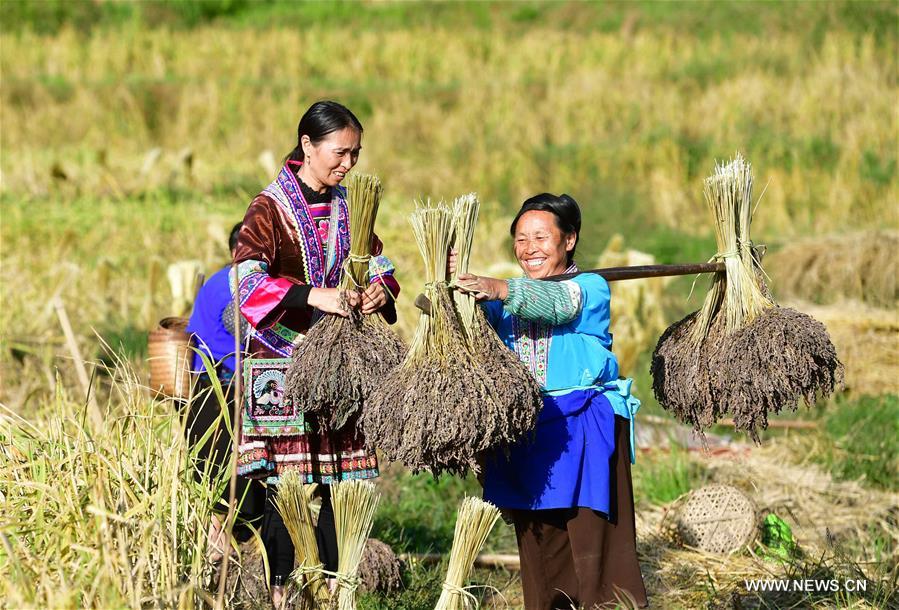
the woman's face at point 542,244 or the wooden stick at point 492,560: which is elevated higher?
the woman's face at point 542,244

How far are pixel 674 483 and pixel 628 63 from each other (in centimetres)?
1245

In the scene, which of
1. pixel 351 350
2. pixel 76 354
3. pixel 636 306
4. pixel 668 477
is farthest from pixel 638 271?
pixel 636 306

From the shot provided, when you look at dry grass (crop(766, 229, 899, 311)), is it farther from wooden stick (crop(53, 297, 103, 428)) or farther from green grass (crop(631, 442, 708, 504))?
wooden stick (crop(53, 297, 103, 428))

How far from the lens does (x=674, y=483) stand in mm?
5703

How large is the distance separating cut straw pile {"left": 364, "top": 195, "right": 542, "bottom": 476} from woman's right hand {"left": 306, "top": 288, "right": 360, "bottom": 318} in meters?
0.29

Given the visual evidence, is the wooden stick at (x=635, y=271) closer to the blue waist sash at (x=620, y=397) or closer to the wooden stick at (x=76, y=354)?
the blue waist sash at (x=620, y=397)

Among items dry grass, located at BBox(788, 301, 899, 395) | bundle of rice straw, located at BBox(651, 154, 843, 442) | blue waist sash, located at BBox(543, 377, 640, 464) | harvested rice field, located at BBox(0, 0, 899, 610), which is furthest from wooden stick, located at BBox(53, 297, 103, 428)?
dry grass, located at BBox(788, 301, 899, 395)

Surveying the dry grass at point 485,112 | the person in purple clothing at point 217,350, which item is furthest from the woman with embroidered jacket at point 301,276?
the dry grass at point 485,112

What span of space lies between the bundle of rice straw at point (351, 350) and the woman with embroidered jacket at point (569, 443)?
36 cm

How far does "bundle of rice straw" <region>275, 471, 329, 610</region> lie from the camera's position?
135 inches

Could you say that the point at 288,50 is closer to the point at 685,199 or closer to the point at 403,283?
the point at 685,199

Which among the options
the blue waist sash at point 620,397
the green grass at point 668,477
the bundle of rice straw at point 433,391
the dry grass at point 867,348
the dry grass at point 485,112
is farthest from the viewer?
the dry grass at point 485,112

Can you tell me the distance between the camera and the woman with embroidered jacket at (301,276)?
12.0 feet

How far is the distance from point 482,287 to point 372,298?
1.40 ft
